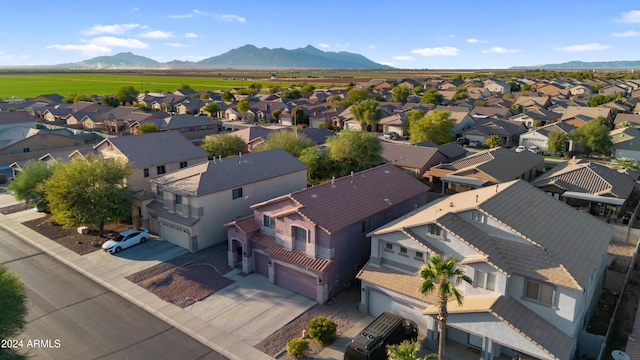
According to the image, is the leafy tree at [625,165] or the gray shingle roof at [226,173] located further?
the leafy tree at [625,165]

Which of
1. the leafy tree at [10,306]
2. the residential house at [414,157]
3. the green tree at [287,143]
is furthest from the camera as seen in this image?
the residential house at [414,157]

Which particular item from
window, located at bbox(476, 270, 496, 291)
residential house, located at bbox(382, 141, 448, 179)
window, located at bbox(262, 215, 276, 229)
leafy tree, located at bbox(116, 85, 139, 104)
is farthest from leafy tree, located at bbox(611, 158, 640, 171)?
leafy tree, located at bbox(116, 85, 139, 104)

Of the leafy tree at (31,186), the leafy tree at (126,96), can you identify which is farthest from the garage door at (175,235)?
the leafy tree at (126,96)

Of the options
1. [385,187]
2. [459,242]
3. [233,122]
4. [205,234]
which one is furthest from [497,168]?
[233,122]

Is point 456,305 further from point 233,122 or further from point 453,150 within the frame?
point 233,122

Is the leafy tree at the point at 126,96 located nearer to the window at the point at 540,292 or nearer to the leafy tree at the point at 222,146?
the leafy tree at the point at 222,146

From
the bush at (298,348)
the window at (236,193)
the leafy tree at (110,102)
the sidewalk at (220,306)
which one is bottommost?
the sidewalk at (220,306)

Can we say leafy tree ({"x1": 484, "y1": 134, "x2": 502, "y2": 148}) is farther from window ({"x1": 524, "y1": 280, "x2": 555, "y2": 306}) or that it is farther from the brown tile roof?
window ({"x1": 524, "y1": 280, "x2": 555, "y2": 306})

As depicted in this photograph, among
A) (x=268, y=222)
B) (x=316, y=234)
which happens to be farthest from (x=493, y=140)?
(x=316, y=234)
